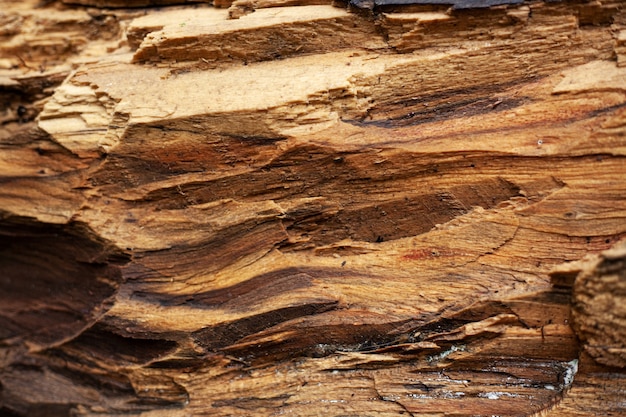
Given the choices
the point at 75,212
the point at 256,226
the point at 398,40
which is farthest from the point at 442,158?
the point at 75,212

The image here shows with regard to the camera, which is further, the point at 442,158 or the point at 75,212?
the point at 75,212

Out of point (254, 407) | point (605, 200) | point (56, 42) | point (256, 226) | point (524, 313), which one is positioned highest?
point (56, 42)

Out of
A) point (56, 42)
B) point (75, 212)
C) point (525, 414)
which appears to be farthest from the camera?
point (56, 42)

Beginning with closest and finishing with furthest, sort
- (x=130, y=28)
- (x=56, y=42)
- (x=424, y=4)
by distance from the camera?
1. (x=424, y=4)
2. (x=130, y=28)
3. (x=56, y=42)

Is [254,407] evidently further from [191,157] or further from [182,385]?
[191,157]

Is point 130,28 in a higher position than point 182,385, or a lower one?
higher

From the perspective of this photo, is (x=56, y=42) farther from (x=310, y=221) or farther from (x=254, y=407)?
(x=254, y=407)
